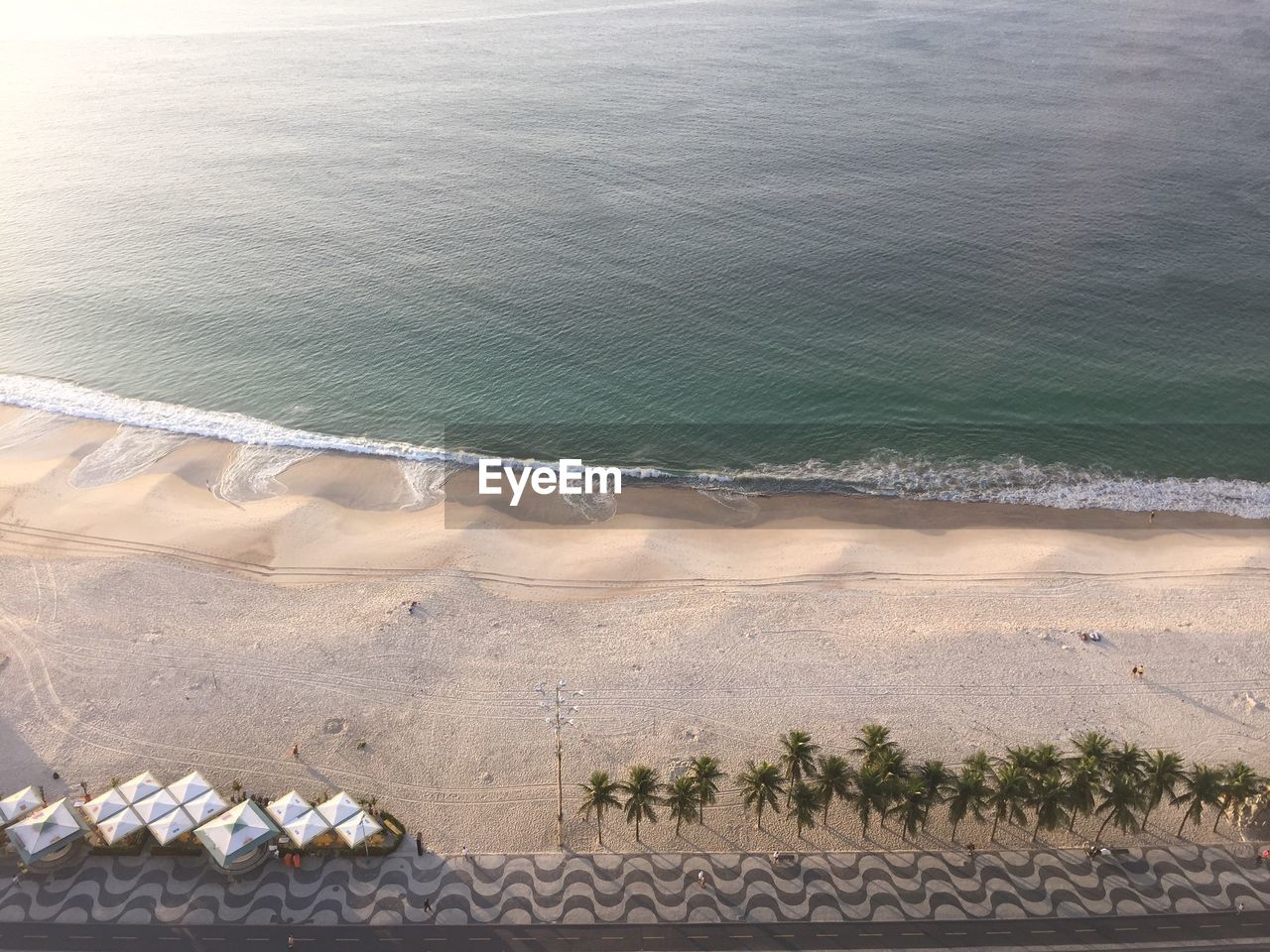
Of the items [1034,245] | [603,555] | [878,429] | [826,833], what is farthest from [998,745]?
[1034,245]

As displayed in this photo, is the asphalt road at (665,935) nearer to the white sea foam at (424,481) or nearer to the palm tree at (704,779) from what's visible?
the palm tree at (704,779)

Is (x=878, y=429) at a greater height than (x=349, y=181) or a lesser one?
lesser

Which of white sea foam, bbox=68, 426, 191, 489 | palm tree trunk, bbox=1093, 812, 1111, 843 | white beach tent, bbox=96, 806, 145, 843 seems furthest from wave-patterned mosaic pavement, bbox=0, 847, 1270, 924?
white sea foam, bbox=68, 426, 191, 489

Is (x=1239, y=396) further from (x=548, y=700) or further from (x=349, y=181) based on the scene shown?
(x=349, y=181)

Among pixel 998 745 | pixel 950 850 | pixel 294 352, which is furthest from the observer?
pixel 294 352

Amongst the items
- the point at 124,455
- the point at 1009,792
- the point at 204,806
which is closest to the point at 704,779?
the point at 1009,792

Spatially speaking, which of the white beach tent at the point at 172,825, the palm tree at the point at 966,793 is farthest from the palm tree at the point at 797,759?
the white beach tent at the point at 172,825

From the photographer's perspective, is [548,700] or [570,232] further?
[570,232]

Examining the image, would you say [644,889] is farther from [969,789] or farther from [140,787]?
[140,787]
